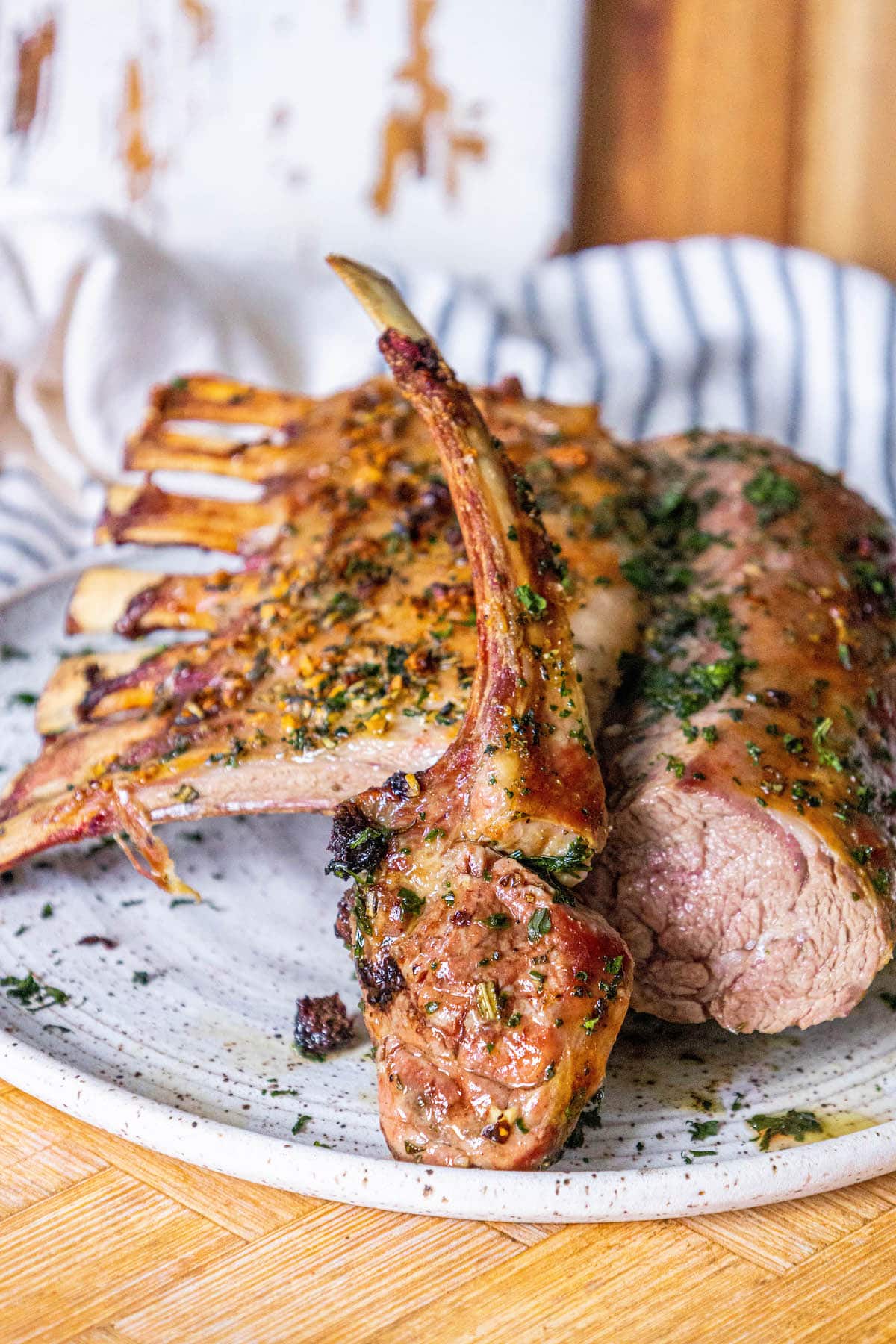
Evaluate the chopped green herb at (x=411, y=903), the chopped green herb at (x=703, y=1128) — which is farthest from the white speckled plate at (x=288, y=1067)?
the chopped green herb at (x=411, y=903)

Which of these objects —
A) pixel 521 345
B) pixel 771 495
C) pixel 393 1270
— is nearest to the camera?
pixel 393 1270

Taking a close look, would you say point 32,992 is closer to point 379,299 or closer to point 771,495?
point 379,299

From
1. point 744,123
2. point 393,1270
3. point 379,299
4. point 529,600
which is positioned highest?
point 744,123

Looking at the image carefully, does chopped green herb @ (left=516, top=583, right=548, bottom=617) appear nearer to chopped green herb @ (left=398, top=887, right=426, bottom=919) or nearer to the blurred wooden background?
chopped green herb @ (left=398, top=887, right=426, bottom=919)

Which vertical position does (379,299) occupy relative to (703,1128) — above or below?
above

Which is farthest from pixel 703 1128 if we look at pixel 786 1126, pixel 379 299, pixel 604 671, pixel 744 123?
pixel 744 123

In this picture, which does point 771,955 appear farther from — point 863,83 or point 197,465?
point 863,83

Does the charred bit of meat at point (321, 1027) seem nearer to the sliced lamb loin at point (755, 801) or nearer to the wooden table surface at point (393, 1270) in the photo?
the wooden table surface at point (393, 1270)
